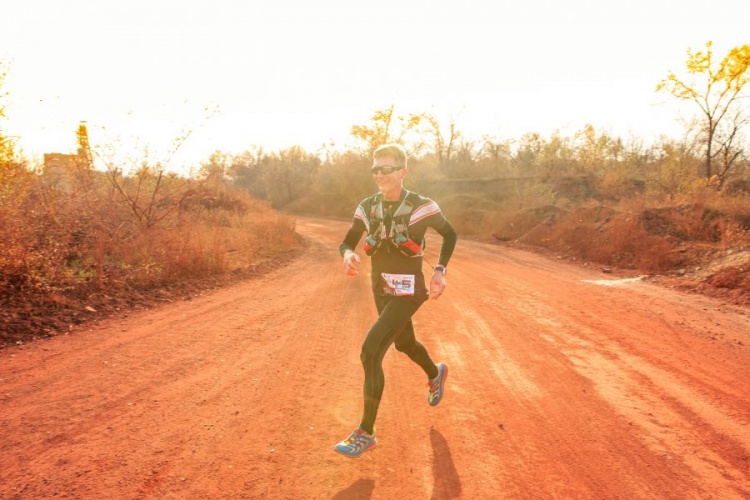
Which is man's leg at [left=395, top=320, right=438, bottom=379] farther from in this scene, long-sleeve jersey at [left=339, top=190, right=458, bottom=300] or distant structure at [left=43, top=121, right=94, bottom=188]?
distant structure at [left=43, top=121, right=94, bottom=188]

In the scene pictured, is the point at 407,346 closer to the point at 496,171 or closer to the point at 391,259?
the point at 391,259

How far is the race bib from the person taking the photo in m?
3.44

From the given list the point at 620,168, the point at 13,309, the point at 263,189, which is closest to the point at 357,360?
the point at 13,309

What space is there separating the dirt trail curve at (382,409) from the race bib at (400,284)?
3.79 ft

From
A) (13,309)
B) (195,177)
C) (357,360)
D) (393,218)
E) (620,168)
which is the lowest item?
(357,360)

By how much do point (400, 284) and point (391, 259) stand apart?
21 cm

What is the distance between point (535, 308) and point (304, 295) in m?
4.27

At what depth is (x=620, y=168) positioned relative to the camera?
2883cm

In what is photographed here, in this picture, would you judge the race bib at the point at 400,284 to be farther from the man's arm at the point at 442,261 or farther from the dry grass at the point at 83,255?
the dry grass at the point at 83,255

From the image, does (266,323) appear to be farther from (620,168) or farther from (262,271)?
(620,168)

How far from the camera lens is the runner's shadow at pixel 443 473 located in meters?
2.83

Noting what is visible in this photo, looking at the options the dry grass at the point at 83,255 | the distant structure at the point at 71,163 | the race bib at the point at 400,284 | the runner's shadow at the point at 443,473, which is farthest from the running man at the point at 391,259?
the distant structure at the point at 71,163

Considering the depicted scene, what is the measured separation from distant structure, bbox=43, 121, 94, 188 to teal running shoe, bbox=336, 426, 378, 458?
11.0 m

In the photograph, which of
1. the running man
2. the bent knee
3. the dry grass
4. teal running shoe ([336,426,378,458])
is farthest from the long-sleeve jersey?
the dry grass
